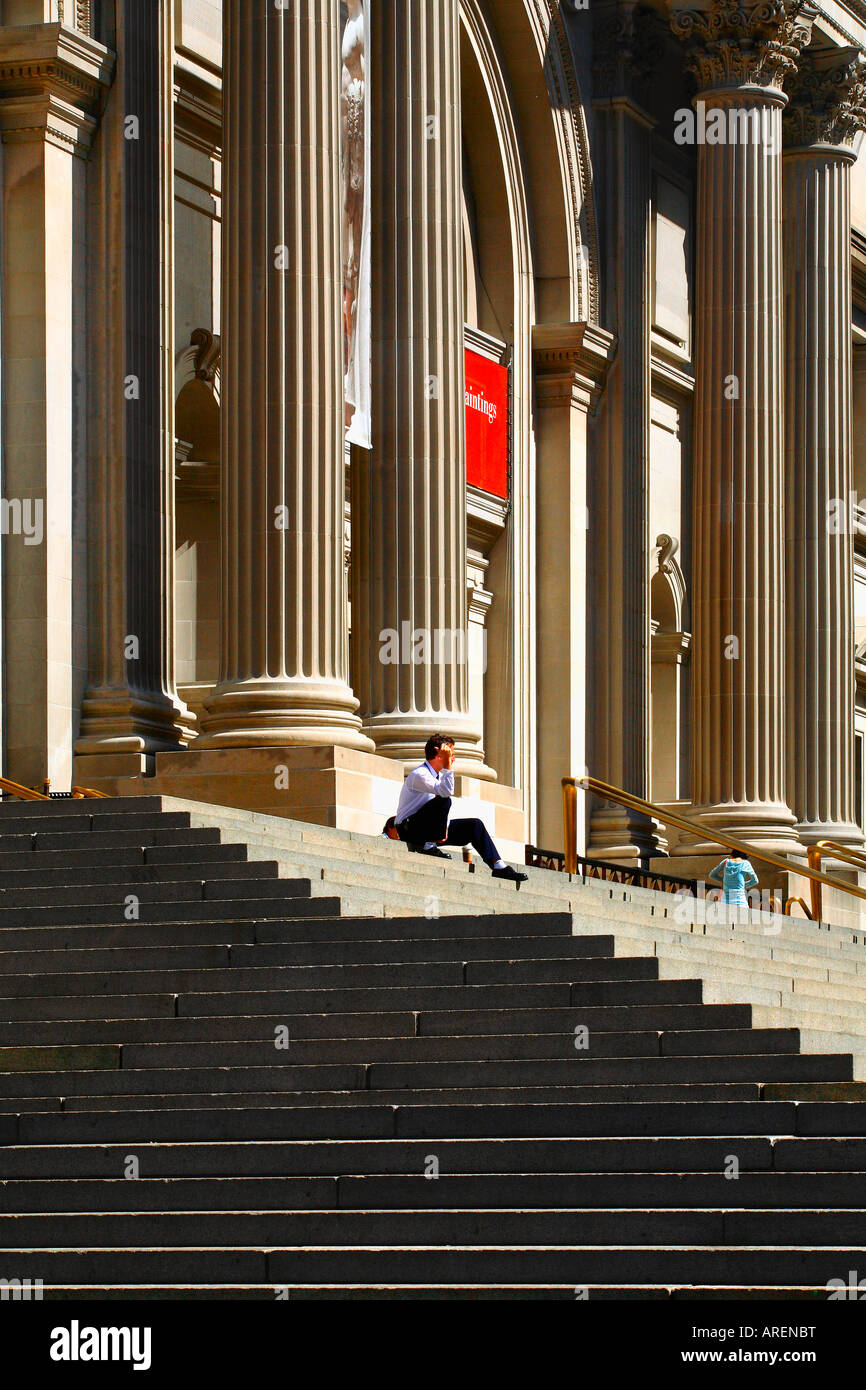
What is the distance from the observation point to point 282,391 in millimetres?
21469

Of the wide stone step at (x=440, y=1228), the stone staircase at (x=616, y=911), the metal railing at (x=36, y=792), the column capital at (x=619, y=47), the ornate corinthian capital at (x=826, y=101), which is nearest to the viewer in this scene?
the wide stone step at (x=440, y=1228)

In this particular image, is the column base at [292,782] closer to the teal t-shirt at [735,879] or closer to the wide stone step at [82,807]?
the wide stone step at [82,807]

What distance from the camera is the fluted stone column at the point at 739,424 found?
1312 inches

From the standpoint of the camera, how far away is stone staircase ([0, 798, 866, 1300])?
35.5 feet

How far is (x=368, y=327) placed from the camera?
2445cm

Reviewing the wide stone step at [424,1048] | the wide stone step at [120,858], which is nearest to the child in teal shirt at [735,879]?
the wide stone step at [120,858]

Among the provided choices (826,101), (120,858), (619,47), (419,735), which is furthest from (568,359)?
(120,858)

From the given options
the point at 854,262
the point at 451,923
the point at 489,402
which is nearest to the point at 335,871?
the point at 451,923

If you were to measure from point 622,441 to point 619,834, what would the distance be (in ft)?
19.1

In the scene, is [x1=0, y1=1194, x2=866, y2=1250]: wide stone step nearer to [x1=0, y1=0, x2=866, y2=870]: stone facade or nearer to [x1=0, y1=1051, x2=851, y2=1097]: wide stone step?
[x1=0, y1=1051, x2=851, y2=1097]: wide stone step

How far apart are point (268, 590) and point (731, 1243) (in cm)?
1130

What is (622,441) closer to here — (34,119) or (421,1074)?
(34,119)

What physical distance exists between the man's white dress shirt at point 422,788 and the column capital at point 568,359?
17.5m
